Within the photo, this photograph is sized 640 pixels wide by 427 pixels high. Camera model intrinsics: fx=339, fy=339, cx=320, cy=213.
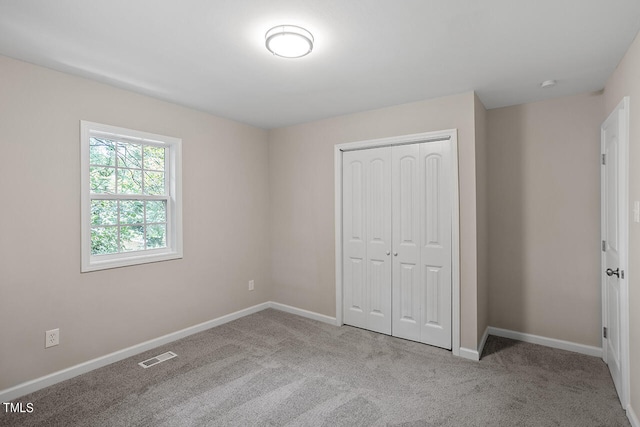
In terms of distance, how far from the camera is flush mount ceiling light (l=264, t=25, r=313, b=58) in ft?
6.59

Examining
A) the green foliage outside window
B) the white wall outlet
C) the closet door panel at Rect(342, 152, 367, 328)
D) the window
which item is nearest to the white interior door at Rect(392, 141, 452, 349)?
the closet door panel at Rect(342, 152, 367, 328)

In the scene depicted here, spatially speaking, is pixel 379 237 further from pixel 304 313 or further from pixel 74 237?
pixel 74 237

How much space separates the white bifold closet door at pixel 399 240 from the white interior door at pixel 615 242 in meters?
1.21

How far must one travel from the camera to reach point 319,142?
13.5 ft

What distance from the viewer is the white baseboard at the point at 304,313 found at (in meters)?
4.04

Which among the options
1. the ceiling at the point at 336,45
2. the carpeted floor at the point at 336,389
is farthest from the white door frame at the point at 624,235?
the ceiling at the point at 336,45

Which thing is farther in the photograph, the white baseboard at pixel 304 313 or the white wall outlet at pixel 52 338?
the white baseboard at pixel 304 313

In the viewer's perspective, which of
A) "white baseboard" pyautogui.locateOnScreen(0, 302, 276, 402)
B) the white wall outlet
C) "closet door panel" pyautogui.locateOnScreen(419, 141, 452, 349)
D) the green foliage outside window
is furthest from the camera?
"closet door panel" pyautogui.locateOnScreen(419, 141, 452, 349)

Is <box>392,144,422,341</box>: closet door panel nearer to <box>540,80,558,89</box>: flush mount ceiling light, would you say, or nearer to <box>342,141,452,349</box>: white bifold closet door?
<box>342,141,452,349</box>: white bifold closet door

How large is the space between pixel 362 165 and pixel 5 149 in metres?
3.05

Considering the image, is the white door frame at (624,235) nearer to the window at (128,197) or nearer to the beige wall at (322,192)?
the beige wall at (322,192)

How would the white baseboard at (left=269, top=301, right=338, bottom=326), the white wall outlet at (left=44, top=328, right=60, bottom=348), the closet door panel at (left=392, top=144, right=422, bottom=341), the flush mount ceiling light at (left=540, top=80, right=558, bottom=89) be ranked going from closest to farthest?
the white wall outlet at (left=44, top=328, right=60, bottom=348) < the flush mount ceiling light at (left=540, top=80, right=558, bottom=89) < the closet door panel at (left=392, top=144, right=422, bottom=341) < the white baseboard at (left=269, top=301, right=338, bottom=326)

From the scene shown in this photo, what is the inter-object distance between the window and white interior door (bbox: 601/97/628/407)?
3.75 metres

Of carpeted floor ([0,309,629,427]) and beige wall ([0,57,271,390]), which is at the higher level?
beige wall ([0,57,271,390])
